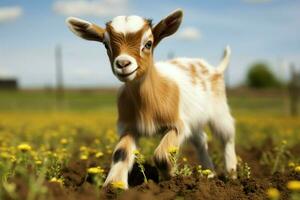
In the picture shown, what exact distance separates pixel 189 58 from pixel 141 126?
6.87 feet

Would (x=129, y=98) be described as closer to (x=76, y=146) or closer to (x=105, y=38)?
(x=105, y=38)

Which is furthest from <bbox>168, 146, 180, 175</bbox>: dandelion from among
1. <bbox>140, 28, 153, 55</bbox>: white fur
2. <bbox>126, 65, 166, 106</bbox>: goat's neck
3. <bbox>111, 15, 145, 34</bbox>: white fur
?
<bbox>111, 15, 145, 34</bbox>: white fur

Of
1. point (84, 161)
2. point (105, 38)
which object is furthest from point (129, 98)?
point (84, 161)

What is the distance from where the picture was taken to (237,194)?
151 inches

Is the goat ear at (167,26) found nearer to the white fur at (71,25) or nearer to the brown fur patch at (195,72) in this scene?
the white fur at (71,25)

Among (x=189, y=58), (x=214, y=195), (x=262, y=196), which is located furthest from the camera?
(x=189, y=58)

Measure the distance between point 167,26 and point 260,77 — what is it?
3707 inches

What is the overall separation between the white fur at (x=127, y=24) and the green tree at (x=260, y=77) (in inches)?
3620

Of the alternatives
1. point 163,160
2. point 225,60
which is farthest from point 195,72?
point 163,160

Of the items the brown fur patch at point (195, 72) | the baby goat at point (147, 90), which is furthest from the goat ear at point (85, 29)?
the brown fur patch at point (195, 72)

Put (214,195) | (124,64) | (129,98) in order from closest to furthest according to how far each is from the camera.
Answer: (214,195)
(124,64)
(129,98)

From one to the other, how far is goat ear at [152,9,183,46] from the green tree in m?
91.4

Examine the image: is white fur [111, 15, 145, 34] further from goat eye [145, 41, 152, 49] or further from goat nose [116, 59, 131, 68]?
goat nose [116, 59, 131, 68]

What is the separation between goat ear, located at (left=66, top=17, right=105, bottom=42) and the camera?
4.94 metres
